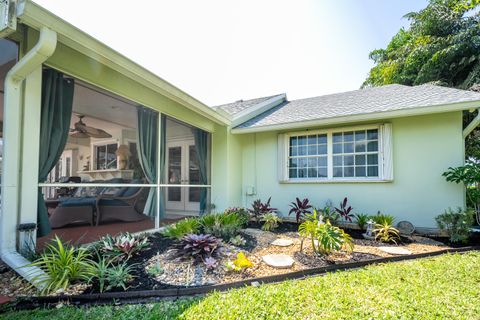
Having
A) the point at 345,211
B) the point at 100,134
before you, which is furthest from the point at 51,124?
the point at 345,211

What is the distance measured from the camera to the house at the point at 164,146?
3006 mm

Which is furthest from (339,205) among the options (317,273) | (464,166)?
(317,273)

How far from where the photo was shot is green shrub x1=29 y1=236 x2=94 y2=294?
8.52ft

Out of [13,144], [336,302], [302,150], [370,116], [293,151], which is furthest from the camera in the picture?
[293,151]

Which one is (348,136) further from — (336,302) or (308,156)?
(336,302)

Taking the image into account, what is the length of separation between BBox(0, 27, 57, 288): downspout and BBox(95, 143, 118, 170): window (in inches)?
109

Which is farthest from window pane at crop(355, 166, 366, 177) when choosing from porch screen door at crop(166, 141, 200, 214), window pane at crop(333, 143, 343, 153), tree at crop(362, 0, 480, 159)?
tree at crop(362, 0, 480, 159)

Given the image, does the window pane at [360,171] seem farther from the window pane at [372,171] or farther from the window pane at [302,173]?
the window pane at [302,173]

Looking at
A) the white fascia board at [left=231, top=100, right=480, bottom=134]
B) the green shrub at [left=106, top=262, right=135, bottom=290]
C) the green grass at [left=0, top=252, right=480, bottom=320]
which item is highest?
the white fascia board at [left=231, top=100, right=480, bottom=134]

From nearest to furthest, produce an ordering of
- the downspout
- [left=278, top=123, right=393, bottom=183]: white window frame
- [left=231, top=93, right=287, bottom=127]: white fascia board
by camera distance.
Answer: the downspout < [left=278, top=123, right=393, bottom=183]: white window frame < [left=231, top=93, right=287, bottom=127]: white fascia board

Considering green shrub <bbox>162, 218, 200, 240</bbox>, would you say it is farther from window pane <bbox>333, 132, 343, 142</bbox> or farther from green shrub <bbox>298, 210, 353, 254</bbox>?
window pane <bbox>333, 132, 343, 142</bbox>

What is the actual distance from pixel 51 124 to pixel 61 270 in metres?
2.00

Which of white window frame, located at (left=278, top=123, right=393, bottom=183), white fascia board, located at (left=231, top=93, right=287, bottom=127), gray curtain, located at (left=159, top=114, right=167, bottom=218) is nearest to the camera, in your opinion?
gray curtain, located at (left=159, top=114, right=167, bottom=218)

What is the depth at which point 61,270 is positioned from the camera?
8.96 ft
